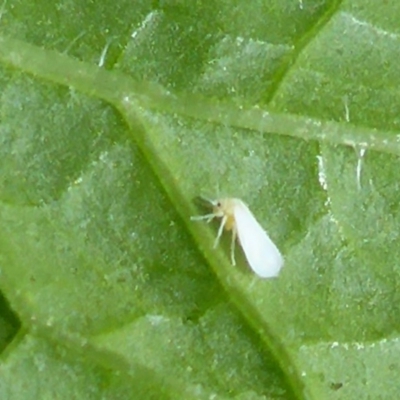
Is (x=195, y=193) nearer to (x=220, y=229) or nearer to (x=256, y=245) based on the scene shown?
(x=220, y=229)

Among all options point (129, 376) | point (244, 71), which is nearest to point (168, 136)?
point (244, 71)

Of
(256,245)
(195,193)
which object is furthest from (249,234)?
(195,193)

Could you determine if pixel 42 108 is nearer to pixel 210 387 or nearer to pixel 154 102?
pixel 154 102
